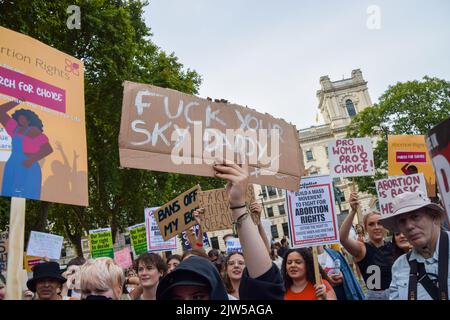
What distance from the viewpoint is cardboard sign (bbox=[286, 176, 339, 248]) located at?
4.68m

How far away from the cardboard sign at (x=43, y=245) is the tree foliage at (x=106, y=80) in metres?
6.12

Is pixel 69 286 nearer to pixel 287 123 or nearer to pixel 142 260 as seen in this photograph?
pixel 142 260

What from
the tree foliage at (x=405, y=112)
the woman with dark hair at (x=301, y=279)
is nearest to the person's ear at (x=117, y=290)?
the woman with dark hair at (x=301, y=279)

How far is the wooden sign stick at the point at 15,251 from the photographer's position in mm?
2855

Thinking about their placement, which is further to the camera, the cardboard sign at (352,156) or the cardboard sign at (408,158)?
the cardboard sign at (408,158)

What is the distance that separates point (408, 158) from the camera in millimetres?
7879

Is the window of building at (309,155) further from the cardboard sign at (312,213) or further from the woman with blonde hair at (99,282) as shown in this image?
the woman with blonde hair at (99,282)

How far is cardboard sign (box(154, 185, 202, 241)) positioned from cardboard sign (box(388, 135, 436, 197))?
4.06m

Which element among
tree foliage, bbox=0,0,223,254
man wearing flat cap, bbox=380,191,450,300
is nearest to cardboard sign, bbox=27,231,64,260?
man wearing flat cap, bbox=380,191,450,300

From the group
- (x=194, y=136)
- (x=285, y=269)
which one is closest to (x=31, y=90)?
(x=194, y=136)

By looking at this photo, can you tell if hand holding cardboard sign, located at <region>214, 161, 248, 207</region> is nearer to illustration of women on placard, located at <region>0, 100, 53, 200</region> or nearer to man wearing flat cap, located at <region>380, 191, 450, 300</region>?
man wearing flat cap, located at <region>380, 191, 450, 300</region>

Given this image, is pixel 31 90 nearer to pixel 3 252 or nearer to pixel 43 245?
pixel 43 245

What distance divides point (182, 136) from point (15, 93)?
65.7 inches
